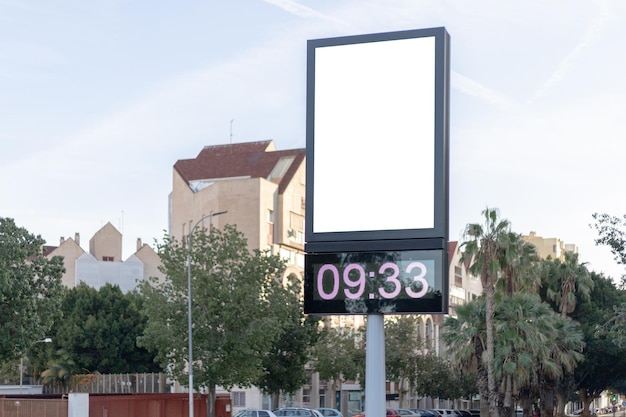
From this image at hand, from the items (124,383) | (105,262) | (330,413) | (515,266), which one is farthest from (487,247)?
(105,262)

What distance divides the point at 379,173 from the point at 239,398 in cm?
6769

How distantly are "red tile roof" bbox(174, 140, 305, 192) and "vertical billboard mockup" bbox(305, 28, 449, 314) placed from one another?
7226 centimetres

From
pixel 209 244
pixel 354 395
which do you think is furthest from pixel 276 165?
pixel 209 244

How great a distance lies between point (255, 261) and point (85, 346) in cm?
3471

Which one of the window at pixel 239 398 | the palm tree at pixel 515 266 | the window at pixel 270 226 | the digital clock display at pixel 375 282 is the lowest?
the window at pixel 239 398

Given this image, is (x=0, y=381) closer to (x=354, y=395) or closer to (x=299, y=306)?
(x=354, y=395)

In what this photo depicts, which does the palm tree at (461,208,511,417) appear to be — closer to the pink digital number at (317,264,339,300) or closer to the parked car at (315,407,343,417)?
the parked car at (315,407,343,417)

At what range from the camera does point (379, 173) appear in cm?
2167

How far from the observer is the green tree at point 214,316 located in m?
53.4

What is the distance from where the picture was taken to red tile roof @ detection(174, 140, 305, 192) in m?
97.6

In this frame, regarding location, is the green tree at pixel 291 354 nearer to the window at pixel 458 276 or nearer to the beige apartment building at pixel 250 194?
the beige apartment building at pixel 250 194

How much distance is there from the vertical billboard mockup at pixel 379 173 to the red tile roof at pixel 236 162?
72260 millimetres

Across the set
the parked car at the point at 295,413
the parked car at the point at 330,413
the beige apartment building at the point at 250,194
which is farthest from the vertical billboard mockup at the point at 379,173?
the beige apartment building at the point at 250,194

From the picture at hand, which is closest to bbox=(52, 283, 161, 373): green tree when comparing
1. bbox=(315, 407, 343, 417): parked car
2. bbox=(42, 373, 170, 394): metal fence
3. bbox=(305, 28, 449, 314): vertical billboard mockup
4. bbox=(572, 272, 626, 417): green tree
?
bbox=(42, 373, 170, 394): metal fence
